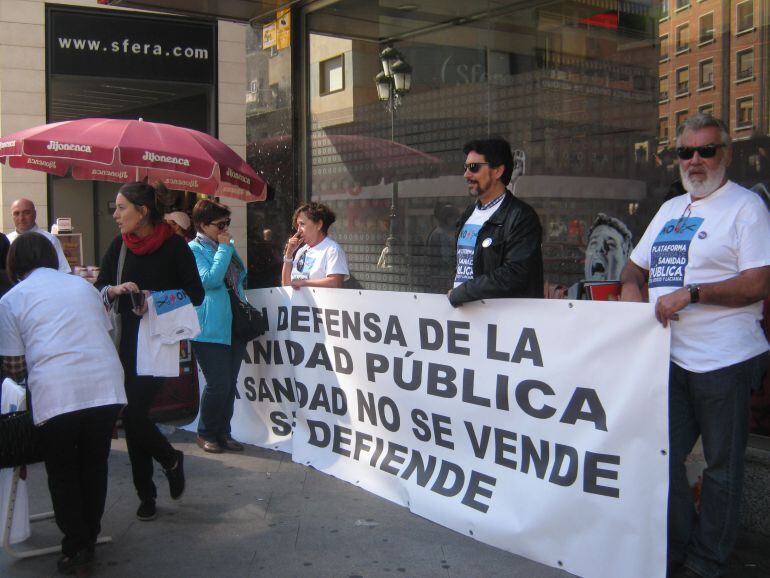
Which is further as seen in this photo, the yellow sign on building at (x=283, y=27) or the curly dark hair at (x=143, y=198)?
the yellow sign on building at (x=283, y=27)

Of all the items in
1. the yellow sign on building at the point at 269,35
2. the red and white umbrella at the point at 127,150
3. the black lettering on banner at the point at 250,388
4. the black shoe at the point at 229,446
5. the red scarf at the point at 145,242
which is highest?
the yellow sign on building at the point at 269,35

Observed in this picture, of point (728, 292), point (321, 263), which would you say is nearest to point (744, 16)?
point (728, 292)

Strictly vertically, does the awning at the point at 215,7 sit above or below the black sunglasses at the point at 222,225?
above

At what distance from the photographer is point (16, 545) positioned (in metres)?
4.65

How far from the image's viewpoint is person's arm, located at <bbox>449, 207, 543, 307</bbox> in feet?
14.3

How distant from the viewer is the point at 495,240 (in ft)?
14.7

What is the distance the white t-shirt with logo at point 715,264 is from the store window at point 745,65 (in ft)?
5.70

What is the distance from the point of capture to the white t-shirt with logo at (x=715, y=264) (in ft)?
12.0

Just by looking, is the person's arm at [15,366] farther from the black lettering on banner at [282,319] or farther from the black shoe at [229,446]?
the black shoe at [229,446]

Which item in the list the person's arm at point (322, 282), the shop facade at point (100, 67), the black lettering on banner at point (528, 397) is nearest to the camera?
the black lettering on banner at point (528, 397)

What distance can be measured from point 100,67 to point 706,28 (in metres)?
8.91

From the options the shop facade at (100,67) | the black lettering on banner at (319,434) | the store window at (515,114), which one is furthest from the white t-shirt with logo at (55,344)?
the shop facade at (100,67)

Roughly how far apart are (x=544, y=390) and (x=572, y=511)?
0.57m

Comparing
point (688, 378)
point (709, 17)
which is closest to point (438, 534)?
point (688, 378)
